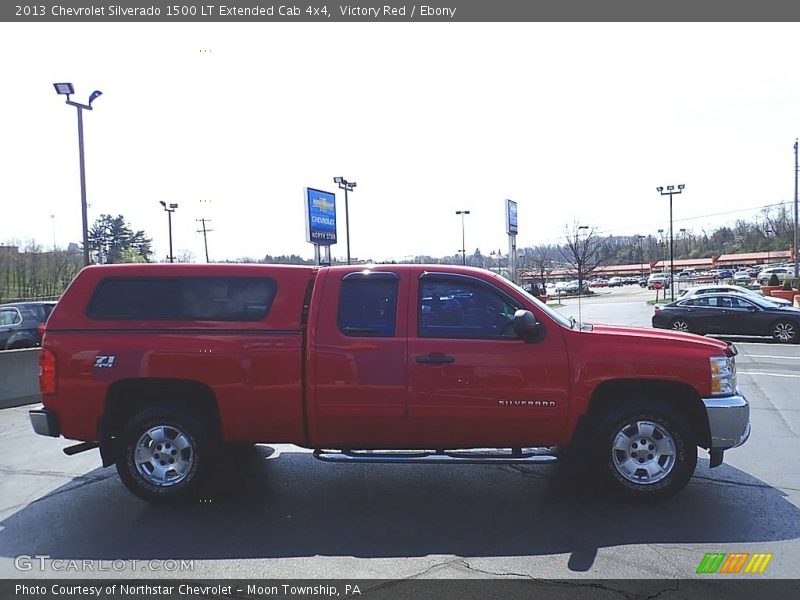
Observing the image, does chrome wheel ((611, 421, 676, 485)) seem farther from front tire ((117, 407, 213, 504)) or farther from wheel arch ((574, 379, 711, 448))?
front tire ((117, 407, 213, 504))

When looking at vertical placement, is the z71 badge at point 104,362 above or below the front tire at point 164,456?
above

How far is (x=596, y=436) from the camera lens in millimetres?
4988

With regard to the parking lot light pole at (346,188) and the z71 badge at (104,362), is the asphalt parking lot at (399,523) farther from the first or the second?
the parking lot light pole at (346,188)

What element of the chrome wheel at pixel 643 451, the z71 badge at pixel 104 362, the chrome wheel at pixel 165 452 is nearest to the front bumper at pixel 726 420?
the chrome wheel at pixel 643 451

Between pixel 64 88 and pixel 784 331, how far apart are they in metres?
23.7

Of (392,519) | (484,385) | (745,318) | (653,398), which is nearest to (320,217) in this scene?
(745,318)

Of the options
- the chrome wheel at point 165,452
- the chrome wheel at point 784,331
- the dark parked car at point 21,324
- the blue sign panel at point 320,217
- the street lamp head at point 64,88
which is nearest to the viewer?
the chrome wheel at point 165,452

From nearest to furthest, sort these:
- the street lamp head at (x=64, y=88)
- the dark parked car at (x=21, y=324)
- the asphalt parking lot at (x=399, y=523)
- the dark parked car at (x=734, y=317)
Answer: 1. the asphalt parking lot at (x=399, y=523)
2. the dark parked car at (x=21, y=324)
3. the dark parked car at (x=734, y=317)
4. the street lamp head at (x=64, y=88)

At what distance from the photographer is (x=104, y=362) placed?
16.7ft

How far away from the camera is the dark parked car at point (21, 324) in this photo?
53.8 feet

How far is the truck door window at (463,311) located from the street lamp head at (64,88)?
19971 millimetres

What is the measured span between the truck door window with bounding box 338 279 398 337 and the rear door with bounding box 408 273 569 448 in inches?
8.6

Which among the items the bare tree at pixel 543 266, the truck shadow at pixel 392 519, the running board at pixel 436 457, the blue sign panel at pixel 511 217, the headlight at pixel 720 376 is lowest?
the truck shadow at pixel 392 519

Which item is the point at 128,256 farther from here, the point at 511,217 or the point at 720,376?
the point at 720,376
